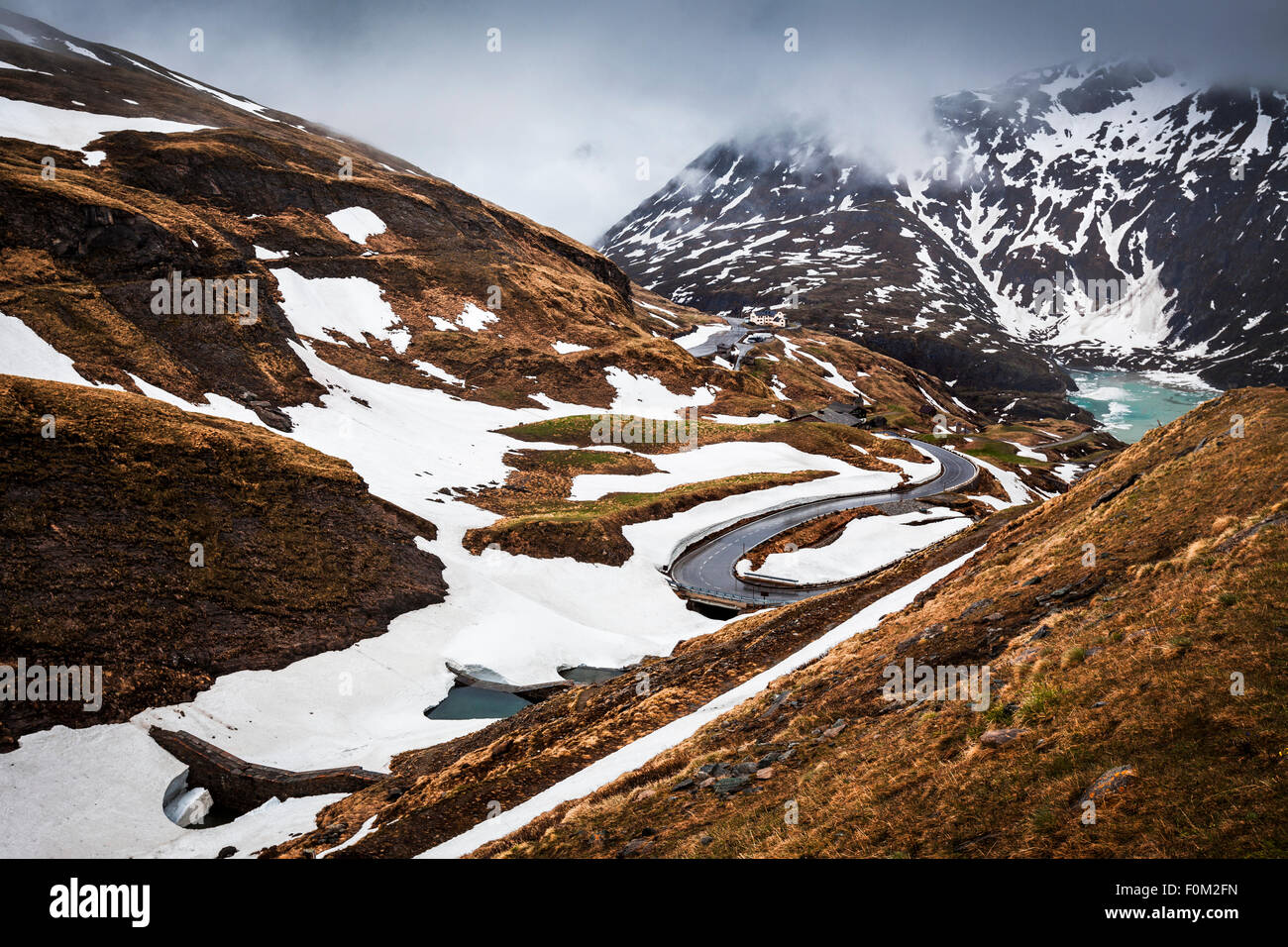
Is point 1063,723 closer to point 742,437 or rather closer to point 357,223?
point 742,437

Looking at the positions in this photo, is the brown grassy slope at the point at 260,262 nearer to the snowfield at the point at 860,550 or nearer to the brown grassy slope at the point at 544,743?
the brown grassy slope at the point at 544,743

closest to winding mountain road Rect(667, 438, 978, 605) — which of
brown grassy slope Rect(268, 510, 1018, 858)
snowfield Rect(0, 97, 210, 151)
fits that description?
brown grassy slope Rect(268, 510, 1018, 858)

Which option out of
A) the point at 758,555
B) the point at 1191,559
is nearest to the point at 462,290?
the point at 758,555

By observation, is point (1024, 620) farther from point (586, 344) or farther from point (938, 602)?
point (586, 344)

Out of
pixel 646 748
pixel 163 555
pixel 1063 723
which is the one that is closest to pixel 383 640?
pixel 163 555
